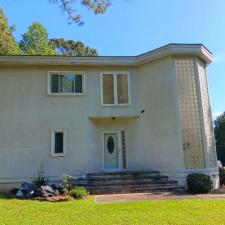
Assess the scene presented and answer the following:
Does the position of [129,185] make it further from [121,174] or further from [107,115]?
[107,115]

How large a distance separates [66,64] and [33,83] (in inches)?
75.7

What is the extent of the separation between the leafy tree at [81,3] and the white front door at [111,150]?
7.18 meters

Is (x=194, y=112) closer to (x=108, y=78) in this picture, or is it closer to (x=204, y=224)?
(x=108, y=78)

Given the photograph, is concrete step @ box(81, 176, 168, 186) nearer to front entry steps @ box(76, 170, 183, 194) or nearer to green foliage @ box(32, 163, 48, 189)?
front entry steps @ box(76, 170, 183, 194)

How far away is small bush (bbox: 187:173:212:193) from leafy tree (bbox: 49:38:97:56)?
2538cm

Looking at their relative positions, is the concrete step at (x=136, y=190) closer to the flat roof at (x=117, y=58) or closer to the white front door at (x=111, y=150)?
the white front door at (x=111, y=150)

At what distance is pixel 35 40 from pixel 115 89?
19.9 meters

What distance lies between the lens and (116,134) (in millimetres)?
14711

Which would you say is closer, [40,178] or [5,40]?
[40,178]

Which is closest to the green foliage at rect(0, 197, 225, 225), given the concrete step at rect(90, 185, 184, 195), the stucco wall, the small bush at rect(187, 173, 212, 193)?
the small bush at rect(187, 173, 212, 193)

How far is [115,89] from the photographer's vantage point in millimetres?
14500

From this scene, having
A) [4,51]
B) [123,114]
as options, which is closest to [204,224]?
[123,114]

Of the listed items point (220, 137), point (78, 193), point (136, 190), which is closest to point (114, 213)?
point (78, 193)

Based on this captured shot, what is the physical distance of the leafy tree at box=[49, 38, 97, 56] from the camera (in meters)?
33.8
